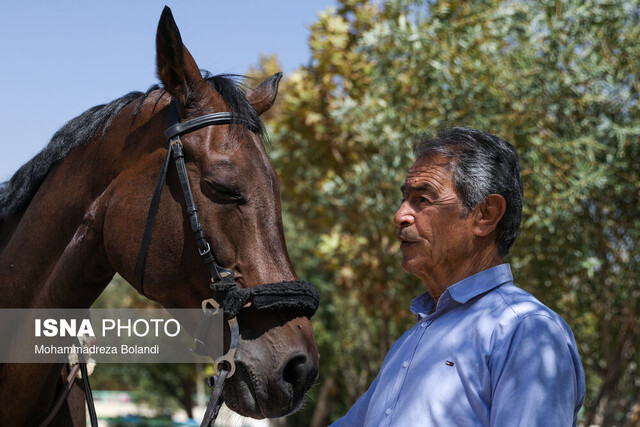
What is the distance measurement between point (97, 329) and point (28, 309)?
1.85ft

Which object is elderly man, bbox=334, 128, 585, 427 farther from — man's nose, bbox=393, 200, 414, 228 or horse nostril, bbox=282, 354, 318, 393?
horse nostril, bbox=282, 354, 318, 393

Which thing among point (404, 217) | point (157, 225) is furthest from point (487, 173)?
point (157, 225)

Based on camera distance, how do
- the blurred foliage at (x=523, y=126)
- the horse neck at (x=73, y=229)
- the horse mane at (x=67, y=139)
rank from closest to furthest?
the horse neck at (x=73, y=229)
the horse mane at (x=67, y=139)
the blurred foliage at (x=523, y=126)

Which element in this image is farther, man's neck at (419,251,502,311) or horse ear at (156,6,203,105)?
horse ear at (156,6,203,105)

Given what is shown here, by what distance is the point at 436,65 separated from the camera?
5.90 metres

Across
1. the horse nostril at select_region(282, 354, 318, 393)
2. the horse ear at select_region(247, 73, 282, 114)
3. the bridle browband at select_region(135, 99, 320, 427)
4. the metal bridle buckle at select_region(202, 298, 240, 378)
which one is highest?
the horse ear at select_region(247, 73, 282, 114)

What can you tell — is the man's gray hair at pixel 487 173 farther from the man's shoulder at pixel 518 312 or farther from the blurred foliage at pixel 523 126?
the blurred foliage at pixel 523 126

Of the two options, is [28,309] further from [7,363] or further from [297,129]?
[297,129]

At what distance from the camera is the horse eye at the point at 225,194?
226 centimetres

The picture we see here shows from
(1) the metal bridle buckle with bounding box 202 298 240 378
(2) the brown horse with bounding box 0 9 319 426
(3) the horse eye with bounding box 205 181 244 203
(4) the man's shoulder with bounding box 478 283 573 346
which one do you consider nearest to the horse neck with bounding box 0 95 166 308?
(2) the brown horse with bounding box 0 9 319 426

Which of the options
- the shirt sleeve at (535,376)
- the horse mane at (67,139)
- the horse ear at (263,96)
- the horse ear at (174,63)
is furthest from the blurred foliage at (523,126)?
the shirt sleeve at (535,376)

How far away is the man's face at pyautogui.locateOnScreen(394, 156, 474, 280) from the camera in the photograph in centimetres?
187

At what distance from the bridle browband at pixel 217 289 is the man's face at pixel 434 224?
408mm

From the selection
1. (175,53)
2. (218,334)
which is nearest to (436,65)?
(175,53)
